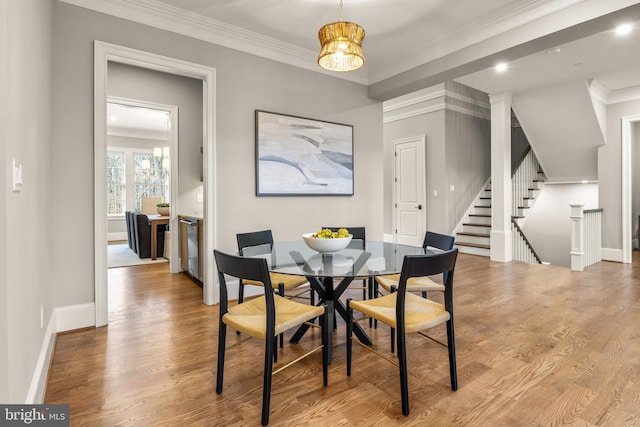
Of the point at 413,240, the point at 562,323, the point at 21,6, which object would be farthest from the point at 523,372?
the point at 413,240

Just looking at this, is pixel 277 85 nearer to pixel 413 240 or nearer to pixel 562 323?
pixel 562 323

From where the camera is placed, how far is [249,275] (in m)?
1.68

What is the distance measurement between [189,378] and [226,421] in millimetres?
510

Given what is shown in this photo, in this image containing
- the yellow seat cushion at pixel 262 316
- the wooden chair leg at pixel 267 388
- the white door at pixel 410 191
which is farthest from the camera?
the white door at pixel 410 191

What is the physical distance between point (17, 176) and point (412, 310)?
1.95 metres

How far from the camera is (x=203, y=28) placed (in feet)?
11.0

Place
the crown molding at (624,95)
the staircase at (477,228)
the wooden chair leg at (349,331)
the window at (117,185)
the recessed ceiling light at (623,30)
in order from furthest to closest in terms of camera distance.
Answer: the window at (117,185)
the staircase at (477,228)
the crown molding at (624,95)
the recessed ceiling light at (623,30)
the wooden chair leg at (349,331)

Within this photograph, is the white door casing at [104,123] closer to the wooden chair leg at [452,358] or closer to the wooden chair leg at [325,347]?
the wooden chair leg at [325,347]

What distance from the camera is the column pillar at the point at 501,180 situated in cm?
563

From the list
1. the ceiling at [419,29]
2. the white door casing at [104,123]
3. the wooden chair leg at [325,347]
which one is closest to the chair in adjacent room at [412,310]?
the wooden chair leg at [325,347]

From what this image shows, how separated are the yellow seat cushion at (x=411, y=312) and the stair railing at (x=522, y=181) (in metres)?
5.63

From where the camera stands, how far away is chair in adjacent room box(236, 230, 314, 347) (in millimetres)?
2512

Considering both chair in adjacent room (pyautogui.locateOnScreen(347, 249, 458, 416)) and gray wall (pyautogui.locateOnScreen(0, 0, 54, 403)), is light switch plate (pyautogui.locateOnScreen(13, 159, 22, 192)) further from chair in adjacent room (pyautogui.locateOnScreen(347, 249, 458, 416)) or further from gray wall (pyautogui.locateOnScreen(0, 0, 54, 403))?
chair in adjacent room (pyautogui.locateOnScreen(347, 249, 458, 416))

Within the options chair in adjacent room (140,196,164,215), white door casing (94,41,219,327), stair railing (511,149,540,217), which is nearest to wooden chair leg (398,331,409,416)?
white door casing (94,41,219,327)
